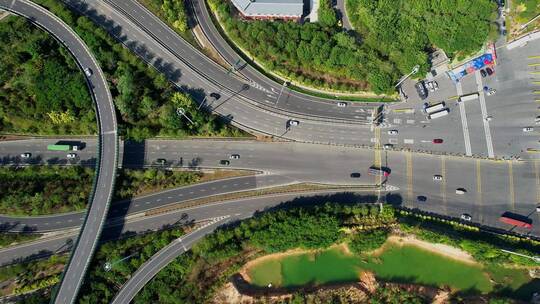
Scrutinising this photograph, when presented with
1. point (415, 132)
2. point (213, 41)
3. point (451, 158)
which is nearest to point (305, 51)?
point (213, 41)

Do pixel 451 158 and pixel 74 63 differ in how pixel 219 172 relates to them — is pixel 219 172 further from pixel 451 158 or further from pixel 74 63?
pixel 451 158

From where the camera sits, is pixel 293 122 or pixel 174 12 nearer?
pixel 293 122

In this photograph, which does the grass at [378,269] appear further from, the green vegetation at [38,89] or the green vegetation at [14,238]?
the green vegetation at [38,89]

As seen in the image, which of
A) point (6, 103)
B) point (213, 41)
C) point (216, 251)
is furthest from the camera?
point (213, 41)

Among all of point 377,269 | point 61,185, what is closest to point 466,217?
point 377,269

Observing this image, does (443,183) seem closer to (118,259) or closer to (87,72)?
(118,259)

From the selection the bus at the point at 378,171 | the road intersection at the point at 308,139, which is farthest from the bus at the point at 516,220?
the bus at the point at 378,171
